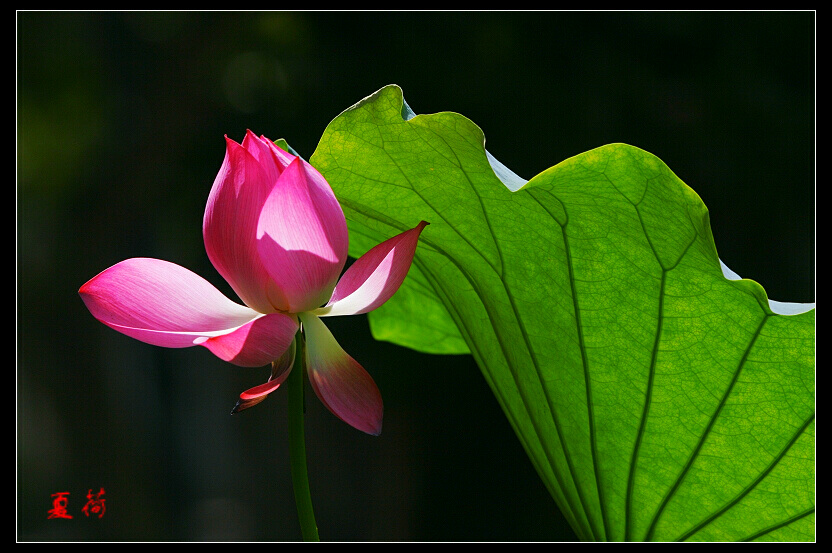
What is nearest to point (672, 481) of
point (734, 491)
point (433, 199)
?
point (734, 491)

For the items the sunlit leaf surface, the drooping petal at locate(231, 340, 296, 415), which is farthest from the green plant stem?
the sunlit leaf surface

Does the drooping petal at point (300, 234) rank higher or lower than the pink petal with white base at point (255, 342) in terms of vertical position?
higher

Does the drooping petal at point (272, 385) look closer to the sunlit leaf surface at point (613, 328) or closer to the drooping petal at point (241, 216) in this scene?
the drooping petal at point (241, 216)

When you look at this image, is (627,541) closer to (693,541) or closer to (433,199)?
(693,541)

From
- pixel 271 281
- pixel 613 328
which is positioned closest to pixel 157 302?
pixel 271 281

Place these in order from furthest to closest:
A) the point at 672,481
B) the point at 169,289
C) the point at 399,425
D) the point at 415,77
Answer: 1. the point at 415,77
2. the point at 399,425
3. the point at 672,481
4. the point at 169,289

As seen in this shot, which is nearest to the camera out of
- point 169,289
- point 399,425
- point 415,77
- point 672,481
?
point 169,289

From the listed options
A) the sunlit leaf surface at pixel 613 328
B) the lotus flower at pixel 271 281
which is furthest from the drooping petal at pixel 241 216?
the sunlit leaf surface at pixel 613 328

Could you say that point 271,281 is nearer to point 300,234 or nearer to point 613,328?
point 300,234
